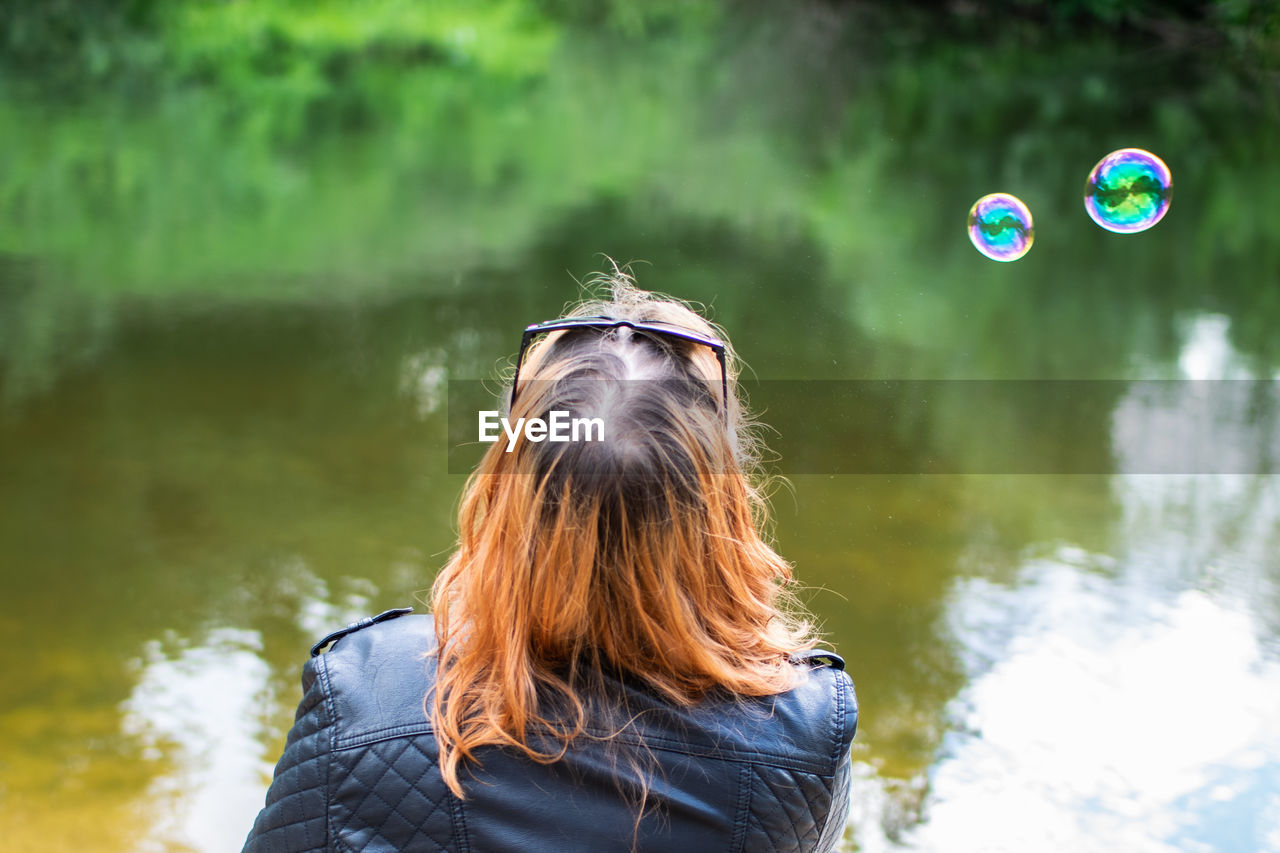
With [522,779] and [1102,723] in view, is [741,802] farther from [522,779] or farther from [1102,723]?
[1102,723]

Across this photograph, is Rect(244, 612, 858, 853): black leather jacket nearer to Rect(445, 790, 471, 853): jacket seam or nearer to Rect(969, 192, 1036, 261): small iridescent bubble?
Rect(445, 790, 471, 853): jacket seam

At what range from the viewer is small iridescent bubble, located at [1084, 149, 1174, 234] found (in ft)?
11.0

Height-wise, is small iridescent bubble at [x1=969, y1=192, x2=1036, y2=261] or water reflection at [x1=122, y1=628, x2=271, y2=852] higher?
small iridescent bubble at [x1=969, y1=192, x2=1036, y2=261]

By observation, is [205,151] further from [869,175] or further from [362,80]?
[869,175]

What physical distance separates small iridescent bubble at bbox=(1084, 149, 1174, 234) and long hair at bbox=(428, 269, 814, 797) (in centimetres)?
272

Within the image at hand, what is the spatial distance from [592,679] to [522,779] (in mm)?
107

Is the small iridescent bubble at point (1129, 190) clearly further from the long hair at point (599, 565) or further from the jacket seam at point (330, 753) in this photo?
the jacket seam at point (330, 753)

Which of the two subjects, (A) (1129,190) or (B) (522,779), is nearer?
(B) (522,779)

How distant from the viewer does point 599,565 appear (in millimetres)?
1016

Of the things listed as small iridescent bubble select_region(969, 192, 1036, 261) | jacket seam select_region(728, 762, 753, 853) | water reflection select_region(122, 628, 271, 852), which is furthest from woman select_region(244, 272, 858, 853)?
small iridescent bubble select_region(969, 192, 1036, 261)

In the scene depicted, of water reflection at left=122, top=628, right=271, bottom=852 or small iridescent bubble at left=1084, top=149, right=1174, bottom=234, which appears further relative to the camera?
small iridescent bubble at left=1084, top=149, right=1174, bottom=234

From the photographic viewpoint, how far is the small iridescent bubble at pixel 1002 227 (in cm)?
335
